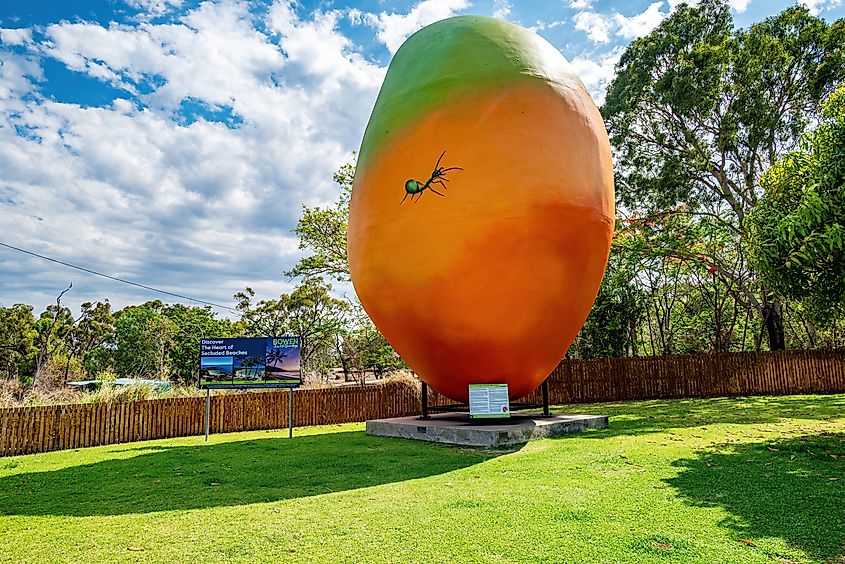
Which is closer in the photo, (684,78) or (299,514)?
(299,514)

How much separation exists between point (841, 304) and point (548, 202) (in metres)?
4.73

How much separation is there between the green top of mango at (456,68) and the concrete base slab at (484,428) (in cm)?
502

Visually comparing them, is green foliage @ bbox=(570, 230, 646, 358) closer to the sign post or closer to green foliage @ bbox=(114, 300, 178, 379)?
the sign post

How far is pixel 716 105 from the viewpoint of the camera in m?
20.2

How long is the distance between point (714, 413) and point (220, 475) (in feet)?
37.8

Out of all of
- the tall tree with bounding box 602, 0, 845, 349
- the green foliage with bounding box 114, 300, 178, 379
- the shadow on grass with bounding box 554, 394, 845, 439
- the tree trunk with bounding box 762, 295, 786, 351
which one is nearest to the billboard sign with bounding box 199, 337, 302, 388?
the shadow on grass with bounding box 554, 394, 845, 439

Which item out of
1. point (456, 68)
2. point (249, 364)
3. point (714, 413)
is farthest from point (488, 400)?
point (714, 413)

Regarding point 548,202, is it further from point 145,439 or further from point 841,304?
point 145,439

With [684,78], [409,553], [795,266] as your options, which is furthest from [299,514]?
[684,78]

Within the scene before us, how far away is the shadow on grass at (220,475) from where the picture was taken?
628cm

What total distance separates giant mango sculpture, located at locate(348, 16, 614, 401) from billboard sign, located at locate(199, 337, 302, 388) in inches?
134

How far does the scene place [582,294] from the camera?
944 centimetres

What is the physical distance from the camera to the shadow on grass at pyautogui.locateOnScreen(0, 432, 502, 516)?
6.28 meters

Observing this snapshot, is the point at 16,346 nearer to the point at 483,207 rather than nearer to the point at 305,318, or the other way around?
the point at 305,318
